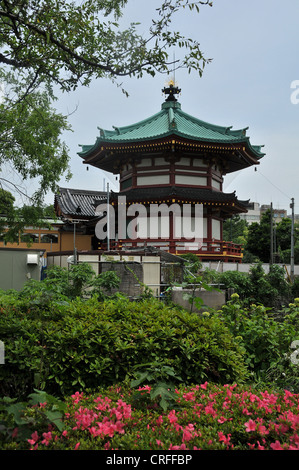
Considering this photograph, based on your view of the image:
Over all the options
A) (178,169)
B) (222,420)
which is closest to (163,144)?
(178,169)

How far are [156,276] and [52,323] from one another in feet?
28.4

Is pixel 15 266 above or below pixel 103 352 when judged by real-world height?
above

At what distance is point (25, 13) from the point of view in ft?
17.0

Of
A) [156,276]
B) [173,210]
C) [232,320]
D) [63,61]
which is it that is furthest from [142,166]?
[232,320]

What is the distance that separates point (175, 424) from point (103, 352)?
127cm

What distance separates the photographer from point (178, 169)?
2320cm

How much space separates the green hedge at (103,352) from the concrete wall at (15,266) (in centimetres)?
859

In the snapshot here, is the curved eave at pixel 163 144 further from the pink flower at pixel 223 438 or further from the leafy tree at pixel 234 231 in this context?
the leafy tree at pixel 234 231

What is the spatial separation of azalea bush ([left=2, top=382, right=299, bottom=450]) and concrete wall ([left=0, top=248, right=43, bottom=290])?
970cm

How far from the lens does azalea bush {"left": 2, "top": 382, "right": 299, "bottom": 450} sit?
2.48 meters

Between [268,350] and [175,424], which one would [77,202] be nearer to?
[268,350]

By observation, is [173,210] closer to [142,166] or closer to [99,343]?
[142,166]

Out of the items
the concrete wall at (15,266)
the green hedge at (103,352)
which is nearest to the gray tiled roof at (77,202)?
the concrete wall at (15,266)

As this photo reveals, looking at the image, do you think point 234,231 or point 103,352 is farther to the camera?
point 234,231
